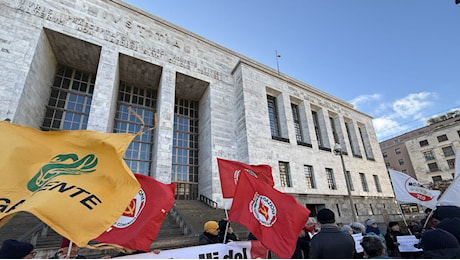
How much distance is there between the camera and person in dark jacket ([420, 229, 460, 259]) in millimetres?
2516

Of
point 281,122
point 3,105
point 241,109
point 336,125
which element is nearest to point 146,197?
point 3,105

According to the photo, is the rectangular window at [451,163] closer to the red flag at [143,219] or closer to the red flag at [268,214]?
the red flag at [268,214]

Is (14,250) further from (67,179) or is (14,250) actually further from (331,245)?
(331,245)

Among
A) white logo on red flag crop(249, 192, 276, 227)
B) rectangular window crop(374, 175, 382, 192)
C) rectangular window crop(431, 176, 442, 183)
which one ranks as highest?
rectangular window crop(431, 176, 442, 183)

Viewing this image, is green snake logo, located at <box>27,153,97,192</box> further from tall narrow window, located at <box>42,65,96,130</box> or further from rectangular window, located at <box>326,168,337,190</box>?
rectangular window, located at <box>326,168,337,190</box>

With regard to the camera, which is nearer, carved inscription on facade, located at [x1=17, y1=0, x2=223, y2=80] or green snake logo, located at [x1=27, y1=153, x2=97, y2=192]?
green snake logo, located at [x1=27, y1=153, x2=97, y2=192]

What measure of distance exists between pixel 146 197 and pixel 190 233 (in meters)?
5.80

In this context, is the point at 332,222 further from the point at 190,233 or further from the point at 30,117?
the point at 30,117

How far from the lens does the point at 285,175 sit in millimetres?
17266

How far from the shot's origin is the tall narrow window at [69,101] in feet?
46.0

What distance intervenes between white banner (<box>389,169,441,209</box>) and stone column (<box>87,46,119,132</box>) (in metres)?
14.3

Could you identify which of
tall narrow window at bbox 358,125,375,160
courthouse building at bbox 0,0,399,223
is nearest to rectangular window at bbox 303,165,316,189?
courthouse building at bbox 0,0,399,223

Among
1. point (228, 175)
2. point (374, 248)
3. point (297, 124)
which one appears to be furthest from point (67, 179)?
point (297, 124)

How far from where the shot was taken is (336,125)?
952 inches
